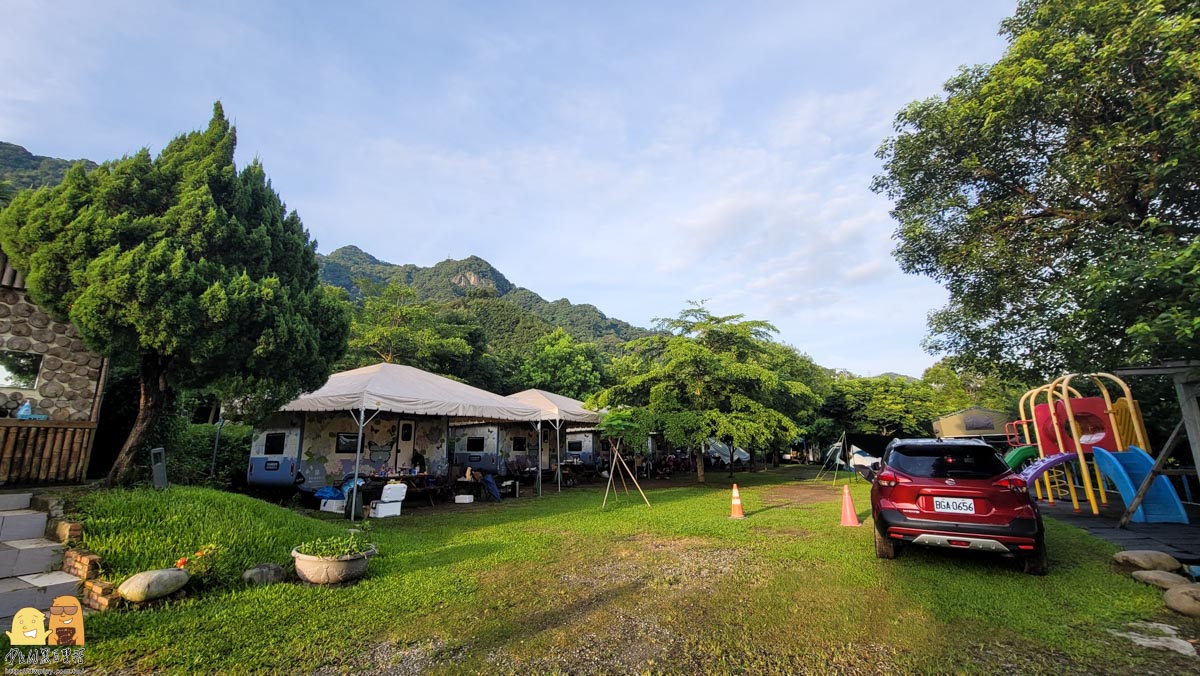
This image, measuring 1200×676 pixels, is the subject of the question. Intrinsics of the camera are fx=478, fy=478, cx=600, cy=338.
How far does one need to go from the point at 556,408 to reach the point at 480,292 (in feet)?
168

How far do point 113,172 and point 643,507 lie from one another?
10.7 m

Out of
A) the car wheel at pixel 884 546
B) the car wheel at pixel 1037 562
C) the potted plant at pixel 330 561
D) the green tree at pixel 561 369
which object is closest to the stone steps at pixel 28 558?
the potted plant at pixel 330 561

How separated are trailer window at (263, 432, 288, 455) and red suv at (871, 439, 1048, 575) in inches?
537

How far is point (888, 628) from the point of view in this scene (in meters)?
3.68

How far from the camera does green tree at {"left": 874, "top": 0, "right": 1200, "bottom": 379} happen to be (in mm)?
6109

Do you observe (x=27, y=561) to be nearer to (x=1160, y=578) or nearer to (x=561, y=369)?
(x=1160, y=578)

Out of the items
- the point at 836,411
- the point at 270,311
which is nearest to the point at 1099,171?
the point at 270,311

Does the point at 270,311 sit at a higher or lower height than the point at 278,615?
higher

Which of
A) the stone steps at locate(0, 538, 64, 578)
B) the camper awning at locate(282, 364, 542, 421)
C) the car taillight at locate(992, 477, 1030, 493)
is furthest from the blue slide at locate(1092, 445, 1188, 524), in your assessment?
the stone steps at locate(0, 538, 64, 578)

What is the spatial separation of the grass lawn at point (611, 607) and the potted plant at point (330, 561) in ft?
0.65

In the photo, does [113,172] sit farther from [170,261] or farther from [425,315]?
[425,315]

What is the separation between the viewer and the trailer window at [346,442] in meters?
12.9

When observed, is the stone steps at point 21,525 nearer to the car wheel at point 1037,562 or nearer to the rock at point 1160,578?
the car wheel at point 1037,562

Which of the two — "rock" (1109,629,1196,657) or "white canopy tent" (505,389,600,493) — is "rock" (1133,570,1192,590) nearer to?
"rock" (1109,629,1196,657)
